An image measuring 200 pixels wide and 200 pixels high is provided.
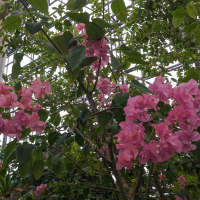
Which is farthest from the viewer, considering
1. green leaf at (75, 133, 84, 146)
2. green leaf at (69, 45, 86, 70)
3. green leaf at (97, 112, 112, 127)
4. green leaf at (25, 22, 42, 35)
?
green leaf at (75, 133, 84, 146)

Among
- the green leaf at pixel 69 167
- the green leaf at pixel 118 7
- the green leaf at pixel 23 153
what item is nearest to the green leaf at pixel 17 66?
the green leaf at pixel 23 153

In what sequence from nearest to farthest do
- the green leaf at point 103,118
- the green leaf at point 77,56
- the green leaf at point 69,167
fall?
1. the green leaf at point 77,56
2. the green leaf at point 103,118
3. the green leaf at point 69,167

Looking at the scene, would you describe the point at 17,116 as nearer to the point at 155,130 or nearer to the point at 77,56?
the point at 77,56

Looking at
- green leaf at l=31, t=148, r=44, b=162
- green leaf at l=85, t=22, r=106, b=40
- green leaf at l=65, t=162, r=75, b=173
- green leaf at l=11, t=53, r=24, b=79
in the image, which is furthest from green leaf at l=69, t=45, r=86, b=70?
green leaf at l=65, t=162, r=75, b=173

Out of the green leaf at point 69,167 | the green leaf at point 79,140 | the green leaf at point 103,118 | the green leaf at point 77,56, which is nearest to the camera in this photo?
the green leaf at point 77,56

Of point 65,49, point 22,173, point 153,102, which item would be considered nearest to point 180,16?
point 153,102

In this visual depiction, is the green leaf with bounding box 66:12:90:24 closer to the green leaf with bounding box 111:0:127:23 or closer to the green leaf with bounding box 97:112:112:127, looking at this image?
the green leaf with bounding box 111:0:127:23

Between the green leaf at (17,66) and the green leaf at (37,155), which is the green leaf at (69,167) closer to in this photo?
the green leaf at (37,155)

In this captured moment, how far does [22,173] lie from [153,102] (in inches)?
19.8

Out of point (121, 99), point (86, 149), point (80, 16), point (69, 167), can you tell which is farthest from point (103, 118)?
point (69, 167)

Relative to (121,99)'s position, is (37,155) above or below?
below

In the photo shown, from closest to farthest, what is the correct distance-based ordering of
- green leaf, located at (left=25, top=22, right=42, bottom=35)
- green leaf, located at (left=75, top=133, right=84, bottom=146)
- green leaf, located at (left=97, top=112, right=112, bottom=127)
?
green leaf, located at (left=25, top=22, right=42, bottom=35)
green leaf, located at (left=97, top=112, right=112, bottom=127)
green leaf, located at (left=75, top=133, right=84, bottom=146)

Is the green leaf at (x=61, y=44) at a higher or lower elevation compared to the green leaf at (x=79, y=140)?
higher

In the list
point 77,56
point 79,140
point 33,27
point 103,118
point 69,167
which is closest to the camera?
point 77,56
